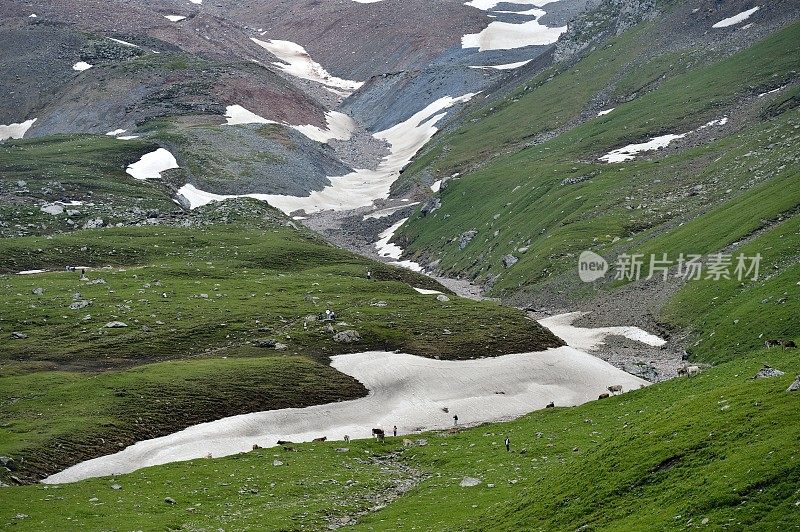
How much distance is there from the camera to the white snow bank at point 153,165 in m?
170

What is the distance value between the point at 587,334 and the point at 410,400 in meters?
26.0

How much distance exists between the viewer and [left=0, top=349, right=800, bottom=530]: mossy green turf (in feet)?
106

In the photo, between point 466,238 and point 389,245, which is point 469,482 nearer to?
point 466,238

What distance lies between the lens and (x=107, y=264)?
115062mm

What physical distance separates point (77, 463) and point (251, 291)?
47.3 m

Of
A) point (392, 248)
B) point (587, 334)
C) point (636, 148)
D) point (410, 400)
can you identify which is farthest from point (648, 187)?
point (410, 400)

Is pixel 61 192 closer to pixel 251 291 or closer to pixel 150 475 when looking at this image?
pixel 251 291

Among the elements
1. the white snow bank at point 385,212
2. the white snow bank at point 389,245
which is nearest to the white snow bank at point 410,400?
the white snow bank at point 389,245

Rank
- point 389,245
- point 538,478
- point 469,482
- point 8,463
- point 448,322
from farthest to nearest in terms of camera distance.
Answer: point 389,245, point 448,322, point 8,463, point 469,482, point 538,478

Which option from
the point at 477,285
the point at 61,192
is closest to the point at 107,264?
the point at 61,192

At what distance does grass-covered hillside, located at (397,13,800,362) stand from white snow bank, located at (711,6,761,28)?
8.00 meters

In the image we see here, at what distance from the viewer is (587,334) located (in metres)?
95.2

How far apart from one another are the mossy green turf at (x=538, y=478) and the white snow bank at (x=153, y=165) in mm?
118583

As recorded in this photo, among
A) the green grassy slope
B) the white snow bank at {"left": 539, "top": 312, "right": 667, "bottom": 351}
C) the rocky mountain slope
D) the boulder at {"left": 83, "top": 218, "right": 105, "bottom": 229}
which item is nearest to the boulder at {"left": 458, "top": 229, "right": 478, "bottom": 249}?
the rocky mountain slope
